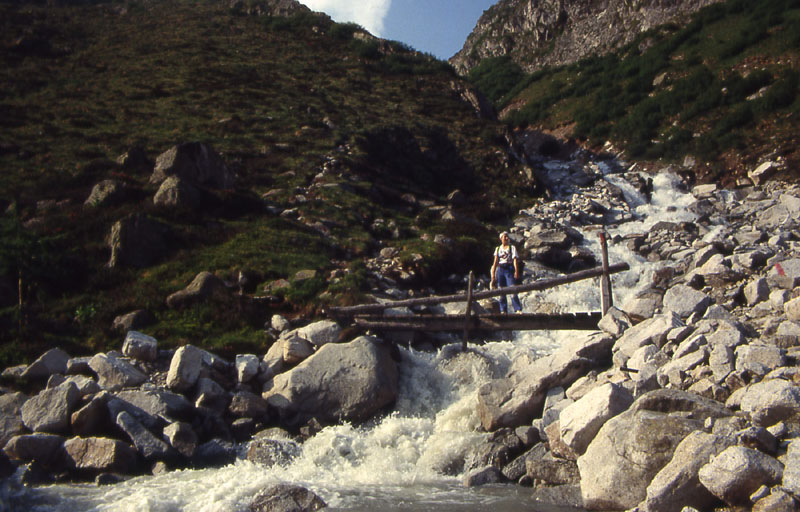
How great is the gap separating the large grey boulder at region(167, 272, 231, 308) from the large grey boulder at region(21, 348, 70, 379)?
136 inches

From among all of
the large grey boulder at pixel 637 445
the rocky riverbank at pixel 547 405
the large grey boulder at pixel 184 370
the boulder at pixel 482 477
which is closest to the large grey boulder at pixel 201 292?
the rocky riverbank at pixel 547 405

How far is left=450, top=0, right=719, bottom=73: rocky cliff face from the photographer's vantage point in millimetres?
52991

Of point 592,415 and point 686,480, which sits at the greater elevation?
point 592,415

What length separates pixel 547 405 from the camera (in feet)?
34.8

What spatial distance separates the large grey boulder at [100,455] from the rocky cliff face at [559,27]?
55.3m

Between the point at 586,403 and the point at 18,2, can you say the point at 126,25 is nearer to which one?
the point at 18,2

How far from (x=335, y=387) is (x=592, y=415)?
18.2 feet

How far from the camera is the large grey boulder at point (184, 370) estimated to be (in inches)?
459

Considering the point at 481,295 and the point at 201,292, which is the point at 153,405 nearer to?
the point at 201,292

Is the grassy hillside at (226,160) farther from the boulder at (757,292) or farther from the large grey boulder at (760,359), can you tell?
the large grey boulder at (760,359)

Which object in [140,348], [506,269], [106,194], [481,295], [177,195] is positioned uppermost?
[106,194]

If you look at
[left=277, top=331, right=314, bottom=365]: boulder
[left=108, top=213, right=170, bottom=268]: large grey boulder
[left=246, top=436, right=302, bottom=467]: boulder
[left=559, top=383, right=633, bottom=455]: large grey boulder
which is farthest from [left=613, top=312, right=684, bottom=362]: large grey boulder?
[left=108, top=213, right=170, bottom=268]: large grey boulder

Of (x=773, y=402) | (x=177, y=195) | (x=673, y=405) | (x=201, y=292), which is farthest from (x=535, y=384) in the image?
(x=177, y=195)

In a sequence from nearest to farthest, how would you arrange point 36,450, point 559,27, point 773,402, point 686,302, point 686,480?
point 686,480 → point 773,402 → point 36,450 → point 686,302 → point 559,27
